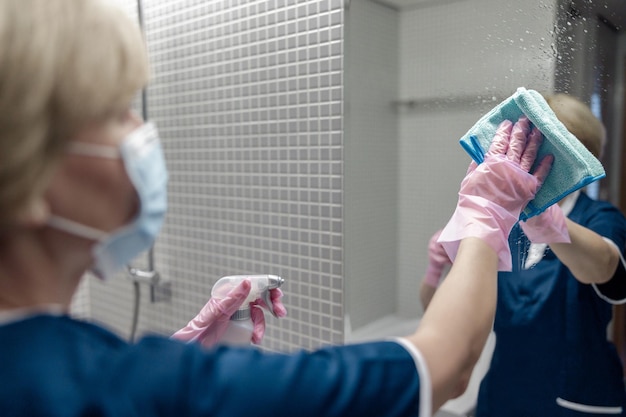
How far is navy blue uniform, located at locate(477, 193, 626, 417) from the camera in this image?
872mm

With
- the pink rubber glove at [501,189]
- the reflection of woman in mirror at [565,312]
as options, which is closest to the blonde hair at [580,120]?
the reflection of woman in mirror at [565,312]

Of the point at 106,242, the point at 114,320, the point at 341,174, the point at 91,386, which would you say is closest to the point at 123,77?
the point at 106,242

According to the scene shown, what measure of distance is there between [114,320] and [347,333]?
39.9 inches

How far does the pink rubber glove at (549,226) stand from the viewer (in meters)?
0.85

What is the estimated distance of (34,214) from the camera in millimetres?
472

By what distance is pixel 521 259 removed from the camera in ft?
3.00

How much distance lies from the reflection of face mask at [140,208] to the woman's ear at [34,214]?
0.02 m

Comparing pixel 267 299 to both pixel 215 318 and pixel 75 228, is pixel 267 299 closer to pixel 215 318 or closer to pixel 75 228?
pixel 215 318

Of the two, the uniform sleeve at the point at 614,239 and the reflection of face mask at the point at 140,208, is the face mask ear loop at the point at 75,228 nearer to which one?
the reflection of face mask at the point at 140,208

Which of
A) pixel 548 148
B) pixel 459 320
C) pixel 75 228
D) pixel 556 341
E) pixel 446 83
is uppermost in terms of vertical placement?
pixel 446 83

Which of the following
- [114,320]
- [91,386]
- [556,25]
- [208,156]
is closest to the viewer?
[91,386]

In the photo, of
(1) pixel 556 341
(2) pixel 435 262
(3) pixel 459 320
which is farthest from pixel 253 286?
(1) pixel 556 341

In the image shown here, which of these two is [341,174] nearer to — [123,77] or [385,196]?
[385,196]

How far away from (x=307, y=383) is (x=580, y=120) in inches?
25.8
